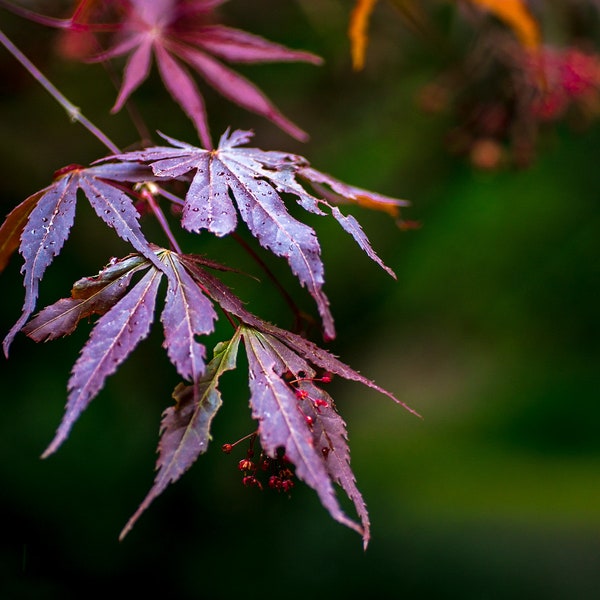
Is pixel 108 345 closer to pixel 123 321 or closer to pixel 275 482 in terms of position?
pixel 123 321

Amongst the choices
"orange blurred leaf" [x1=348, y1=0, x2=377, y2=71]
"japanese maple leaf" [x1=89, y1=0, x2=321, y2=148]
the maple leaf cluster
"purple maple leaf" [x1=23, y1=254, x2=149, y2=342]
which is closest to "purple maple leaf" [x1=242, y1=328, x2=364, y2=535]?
the maple leaf cluster

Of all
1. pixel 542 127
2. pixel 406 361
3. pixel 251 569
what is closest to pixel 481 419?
pixel 406 361

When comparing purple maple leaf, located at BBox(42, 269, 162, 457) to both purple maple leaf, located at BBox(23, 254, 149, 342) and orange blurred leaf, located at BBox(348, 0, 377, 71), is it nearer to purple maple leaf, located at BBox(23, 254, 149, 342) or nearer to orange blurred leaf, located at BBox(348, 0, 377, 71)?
purple maple leaf, located at BBox(23, 254, 149, 342)

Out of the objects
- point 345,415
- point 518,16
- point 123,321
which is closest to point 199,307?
point 123,321

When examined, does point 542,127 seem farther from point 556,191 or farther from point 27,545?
point 27,545

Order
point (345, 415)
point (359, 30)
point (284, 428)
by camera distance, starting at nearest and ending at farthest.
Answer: point (284, 428) → point (359, 30) → point (345, 415)

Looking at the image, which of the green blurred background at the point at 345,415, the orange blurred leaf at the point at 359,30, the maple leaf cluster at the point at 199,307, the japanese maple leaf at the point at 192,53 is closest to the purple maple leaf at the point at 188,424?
the maple leaf cluster at the point at 199,307

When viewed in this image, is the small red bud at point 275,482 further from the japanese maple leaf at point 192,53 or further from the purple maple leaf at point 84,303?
the japanese maple leaf at point 192,53
